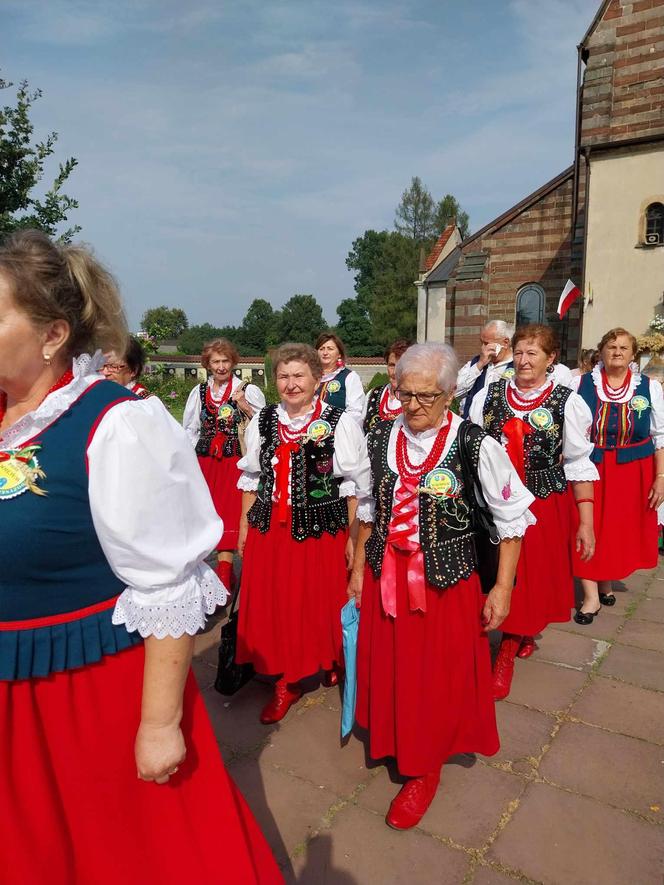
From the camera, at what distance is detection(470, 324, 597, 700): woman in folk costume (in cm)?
377

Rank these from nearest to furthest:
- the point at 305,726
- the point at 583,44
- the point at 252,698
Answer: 1. the point at 305,726
2. the point at 252,698
3. the point at 583,44

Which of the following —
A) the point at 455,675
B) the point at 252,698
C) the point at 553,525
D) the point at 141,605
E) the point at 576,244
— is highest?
the point at 576,244

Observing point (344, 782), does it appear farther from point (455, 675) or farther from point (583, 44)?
point (583, 44)

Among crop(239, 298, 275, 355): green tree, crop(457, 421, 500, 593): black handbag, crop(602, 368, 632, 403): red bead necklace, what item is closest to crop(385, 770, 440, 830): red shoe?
crop(457, 421, 500, 593): black handbag

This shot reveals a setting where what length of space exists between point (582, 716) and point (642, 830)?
0.89m

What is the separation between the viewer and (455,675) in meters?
2.66

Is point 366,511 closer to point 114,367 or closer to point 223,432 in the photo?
point 114,367

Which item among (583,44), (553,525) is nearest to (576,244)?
(583,44)

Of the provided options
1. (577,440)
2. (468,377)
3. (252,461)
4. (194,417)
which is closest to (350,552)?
(252,461)

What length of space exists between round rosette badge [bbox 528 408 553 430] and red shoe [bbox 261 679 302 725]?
206 centimetres

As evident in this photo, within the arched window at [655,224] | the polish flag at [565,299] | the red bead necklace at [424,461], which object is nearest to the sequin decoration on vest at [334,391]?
the red bead necklace at [424,461]

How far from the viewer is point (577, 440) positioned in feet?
12.4

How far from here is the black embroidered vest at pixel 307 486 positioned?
3447 mm

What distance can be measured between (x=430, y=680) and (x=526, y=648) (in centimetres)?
180
